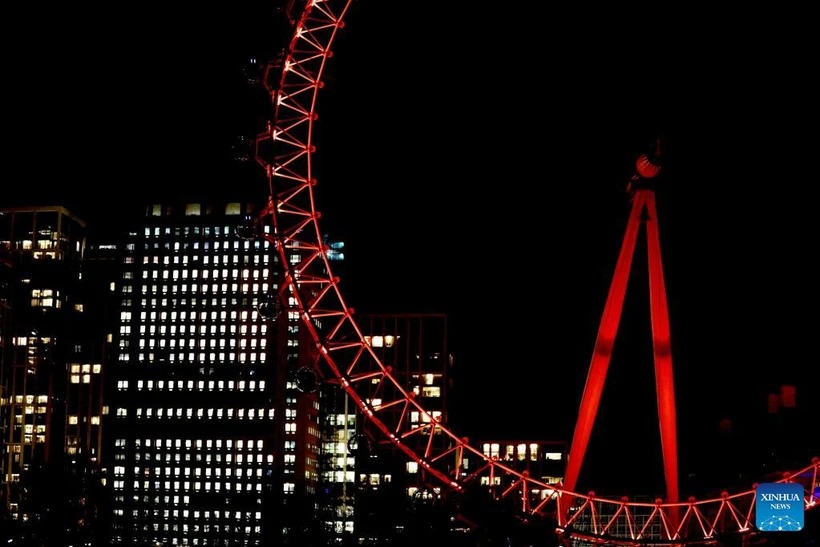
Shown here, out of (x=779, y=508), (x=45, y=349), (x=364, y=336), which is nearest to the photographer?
(x=779, y=508)

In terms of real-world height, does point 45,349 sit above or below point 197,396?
above

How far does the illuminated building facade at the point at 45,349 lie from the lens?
512 ft

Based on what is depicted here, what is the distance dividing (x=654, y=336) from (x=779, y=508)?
1203 cm

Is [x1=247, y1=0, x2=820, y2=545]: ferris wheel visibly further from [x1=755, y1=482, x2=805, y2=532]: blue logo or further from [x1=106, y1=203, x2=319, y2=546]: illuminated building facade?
[x1=106, y1=203, x2=319, y2=546]: illuminated building facade

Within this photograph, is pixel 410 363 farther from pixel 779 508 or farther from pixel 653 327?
pixel 779 508

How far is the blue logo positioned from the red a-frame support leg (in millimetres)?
11149

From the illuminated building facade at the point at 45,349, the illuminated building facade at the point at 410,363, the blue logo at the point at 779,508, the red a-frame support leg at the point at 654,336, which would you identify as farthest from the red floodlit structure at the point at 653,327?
the illuminated building facade at the point at 45,349

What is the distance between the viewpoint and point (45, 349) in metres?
161

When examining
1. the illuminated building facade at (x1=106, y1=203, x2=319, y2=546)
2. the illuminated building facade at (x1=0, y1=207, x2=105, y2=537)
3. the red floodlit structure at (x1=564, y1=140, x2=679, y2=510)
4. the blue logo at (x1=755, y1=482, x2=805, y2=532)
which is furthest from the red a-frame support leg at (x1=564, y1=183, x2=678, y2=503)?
the illuminated building facade at (x1=0, y1=207, x2=105, y2=537)

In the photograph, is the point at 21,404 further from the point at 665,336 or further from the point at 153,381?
the point at 665,336

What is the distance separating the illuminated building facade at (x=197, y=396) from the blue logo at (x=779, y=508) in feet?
403

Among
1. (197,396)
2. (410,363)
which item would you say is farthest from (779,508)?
(197,396)

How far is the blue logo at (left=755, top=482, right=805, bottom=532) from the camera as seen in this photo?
22906mm

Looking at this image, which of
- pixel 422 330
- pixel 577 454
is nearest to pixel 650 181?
pixel 577 454
